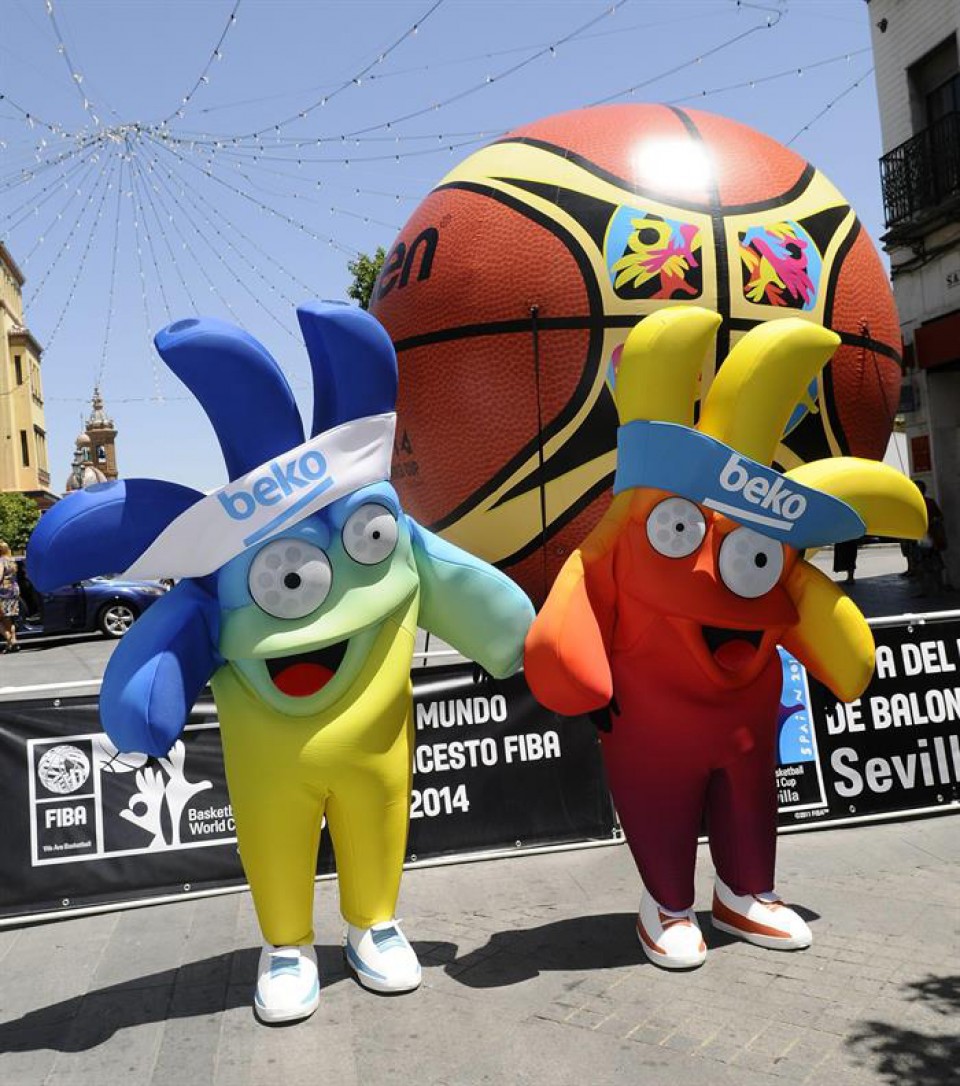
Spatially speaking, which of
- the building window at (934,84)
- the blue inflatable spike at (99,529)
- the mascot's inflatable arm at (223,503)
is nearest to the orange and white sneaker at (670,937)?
the mascot's inflatable arm at (223,503)

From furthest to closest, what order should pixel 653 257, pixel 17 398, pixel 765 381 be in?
pixel 17 398 → pixel 653 257 → pixel 765 381

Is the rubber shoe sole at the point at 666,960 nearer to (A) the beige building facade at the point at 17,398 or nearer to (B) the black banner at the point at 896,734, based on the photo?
(B) the black banner at the point at 896,734

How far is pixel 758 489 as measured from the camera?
393 centimetres

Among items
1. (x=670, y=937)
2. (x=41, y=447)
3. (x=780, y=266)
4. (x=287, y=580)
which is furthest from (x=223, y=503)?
(x=41, y=447)

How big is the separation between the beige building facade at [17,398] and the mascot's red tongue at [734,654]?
48.4 meters

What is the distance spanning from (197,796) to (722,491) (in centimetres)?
318

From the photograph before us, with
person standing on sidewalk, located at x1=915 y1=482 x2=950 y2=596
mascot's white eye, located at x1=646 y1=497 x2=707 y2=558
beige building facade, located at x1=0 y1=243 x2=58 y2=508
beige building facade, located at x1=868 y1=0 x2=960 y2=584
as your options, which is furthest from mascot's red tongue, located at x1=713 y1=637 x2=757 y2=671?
beige building facade, located at x1=0 y1=243 x2=58 y2=508

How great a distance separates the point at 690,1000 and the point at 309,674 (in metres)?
1.76

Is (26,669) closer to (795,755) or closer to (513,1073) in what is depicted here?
(795,755)

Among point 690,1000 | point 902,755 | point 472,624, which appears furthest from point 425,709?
point 902,755

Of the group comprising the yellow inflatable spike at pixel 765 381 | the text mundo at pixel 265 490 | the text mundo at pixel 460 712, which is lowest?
the text mundo at pixel 460 712

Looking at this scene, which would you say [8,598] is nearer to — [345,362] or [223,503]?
[223,503]

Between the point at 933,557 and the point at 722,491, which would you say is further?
the point at 933,557

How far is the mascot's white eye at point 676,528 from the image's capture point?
3.96 m
